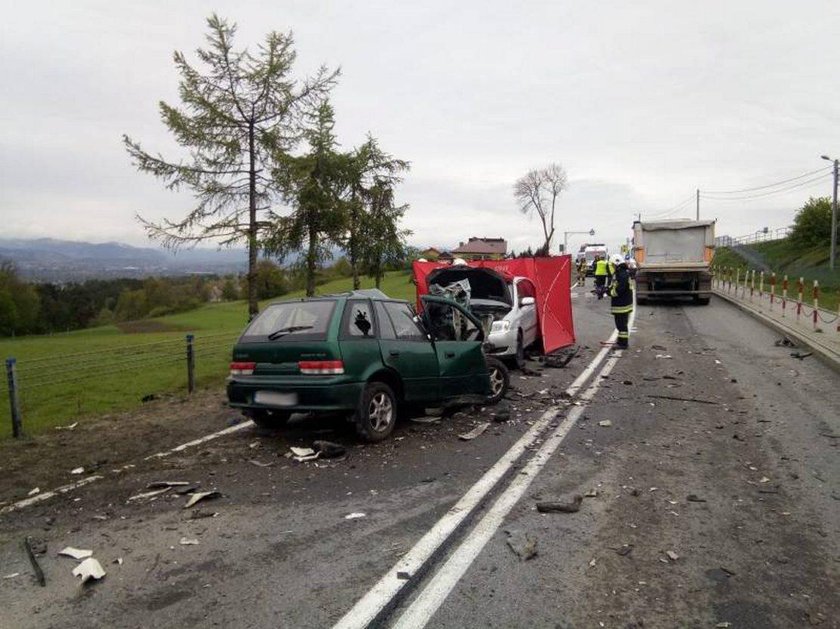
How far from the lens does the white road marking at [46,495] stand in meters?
5.03

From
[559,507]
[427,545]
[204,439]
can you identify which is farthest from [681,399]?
[204,439]

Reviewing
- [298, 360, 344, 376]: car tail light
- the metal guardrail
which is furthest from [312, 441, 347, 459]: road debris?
the metal guardrail

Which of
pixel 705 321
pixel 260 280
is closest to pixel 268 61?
pixel 260 280

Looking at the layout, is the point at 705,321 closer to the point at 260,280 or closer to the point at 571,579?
the point at 260,280

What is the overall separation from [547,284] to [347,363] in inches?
306

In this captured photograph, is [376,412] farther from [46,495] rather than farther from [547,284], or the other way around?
[547,284]

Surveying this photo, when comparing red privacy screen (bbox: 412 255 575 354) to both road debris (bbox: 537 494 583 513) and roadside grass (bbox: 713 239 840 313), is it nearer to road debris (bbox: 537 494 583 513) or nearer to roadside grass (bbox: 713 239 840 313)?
road debris (bbox: 537 494 583 513)

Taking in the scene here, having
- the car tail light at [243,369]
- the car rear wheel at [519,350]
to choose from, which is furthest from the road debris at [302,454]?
the car rear wheel at [519,350]

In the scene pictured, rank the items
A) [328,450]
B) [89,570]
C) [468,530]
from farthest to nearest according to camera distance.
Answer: [328,450] < [468,530] < [89,570]

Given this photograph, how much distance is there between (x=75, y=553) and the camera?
4.08 meters

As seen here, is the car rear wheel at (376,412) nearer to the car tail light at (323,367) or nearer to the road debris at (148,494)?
the car tail light at (323,367)

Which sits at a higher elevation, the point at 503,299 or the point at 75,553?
the point at 503,299

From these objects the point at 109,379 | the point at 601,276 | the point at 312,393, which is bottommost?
the point at 109,379

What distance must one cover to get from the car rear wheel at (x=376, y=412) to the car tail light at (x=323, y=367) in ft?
1.26
